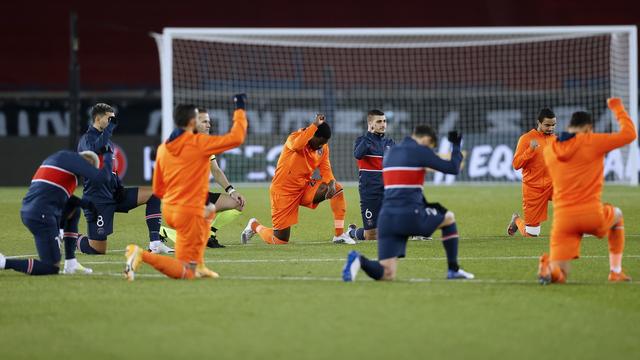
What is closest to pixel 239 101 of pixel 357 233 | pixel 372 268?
pixel 372 268

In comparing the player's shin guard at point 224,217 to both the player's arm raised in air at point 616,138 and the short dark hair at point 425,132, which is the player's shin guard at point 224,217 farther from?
the player's arm raised in air at point 616,138

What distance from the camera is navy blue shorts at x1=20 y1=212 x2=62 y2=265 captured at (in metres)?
9.77

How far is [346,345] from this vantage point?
20.8ft

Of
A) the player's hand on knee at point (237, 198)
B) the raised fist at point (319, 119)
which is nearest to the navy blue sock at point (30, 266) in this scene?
the player's hand on knee at point (237, 198)

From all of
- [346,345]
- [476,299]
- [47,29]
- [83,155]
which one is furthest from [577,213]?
[47,29]

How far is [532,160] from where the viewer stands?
14.0 meters

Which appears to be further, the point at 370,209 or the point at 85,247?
the point at 370,209

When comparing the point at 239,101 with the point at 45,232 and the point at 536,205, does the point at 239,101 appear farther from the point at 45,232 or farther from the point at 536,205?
the point at 536,205

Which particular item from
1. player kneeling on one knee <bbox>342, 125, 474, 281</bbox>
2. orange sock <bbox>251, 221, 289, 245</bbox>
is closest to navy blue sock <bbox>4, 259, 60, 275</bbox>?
player kneeling on one knee <bbox>342, 125, 474, 281</bbox>

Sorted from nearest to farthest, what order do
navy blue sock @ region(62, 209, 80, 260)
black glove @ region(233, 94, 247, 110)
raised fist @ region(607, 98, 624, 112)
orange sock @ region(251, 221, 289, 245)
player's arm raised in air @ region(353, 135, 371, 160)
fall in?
raised fist @ region(607, 98, 624, 112)
black glove @ region(233, 94, 247, 110)
navy blue sock @ region(62, 209, 80, 260)
player's arm raised in air @ region(353, 135, 371, 160)
orange sock @ region(251, 221, 289, 245)

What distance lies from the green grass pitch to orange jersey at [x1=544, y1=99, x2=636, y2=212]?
72 cm

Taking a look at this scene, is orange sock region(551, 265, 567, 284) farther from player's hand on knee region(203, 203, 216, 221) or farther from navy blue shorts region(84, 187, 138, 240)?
navy blue shorts region(84, 187, 138, 240)

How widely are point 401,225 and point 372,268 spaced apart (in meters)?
0.44

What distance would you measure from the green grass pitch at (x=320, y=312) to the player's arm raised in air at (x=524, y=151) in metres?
2.14
